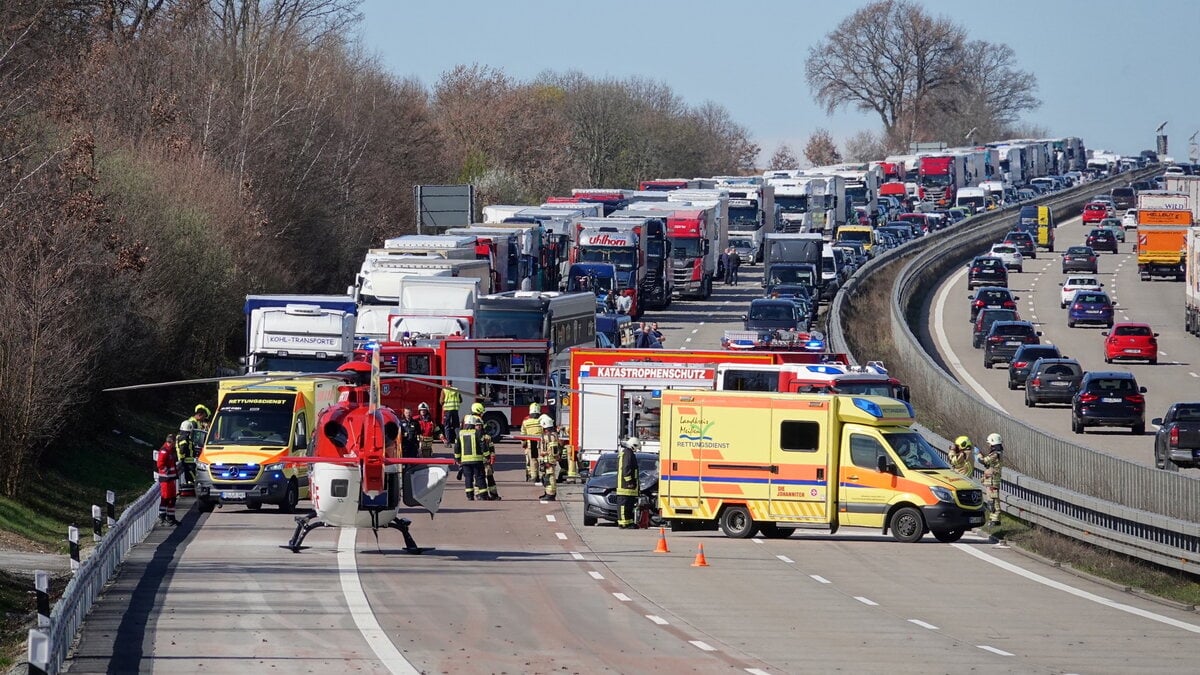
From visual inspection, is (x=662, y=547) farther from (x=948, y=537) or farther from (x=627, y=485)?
(x=948, y=537)

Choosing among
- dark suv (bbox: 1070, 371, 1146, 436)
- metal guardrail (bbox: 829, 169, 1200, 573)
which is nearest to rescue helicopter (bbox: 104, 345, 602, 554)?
metal guardrail (bbox: 829, 169, 1200, 573)

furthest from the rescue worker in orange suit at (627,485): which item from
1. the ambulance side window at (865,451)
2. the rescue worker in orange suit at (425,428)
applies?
the rescue worker in orange suit at (425,428)

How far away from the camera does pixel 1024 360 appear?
53062 mm

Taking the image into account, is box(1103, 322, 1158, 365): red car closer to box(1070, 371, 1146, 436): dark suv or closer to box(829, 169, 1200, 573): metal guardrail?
box(829, 169, 1200, 573): metal guardrail

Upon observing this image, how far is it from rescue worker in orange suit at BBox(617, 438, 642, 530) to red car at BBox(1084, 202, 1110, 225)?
306 ft

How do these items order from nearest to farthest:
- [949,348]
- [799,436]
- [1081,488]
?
1. [799,436]
2. [1081,488]
3. [949,348]

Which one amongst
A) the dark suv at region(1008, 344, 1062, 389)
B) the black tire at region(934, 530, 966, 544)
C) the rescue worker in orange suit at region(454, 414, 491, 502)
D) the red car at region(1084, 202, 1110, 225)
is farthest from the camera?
the red car at region(1084, 202, 1110, 225)

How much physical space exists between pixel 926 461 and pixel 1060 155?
141018 millimetres

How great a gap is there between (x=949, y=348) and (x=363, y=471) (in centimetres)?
4321

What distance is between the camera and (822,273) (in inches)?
2854

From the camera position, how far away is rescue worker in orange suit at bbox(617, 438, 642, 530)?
28.1 metres

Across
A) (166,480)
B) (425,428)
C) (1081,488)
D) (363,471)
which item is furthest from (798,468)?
(425,428)

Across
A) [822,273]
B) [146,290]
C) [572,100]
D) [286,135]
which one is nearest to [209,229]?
[146,290]

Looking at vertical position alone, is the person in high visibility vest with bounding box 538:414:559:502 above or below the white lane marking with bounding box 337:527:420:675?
above
